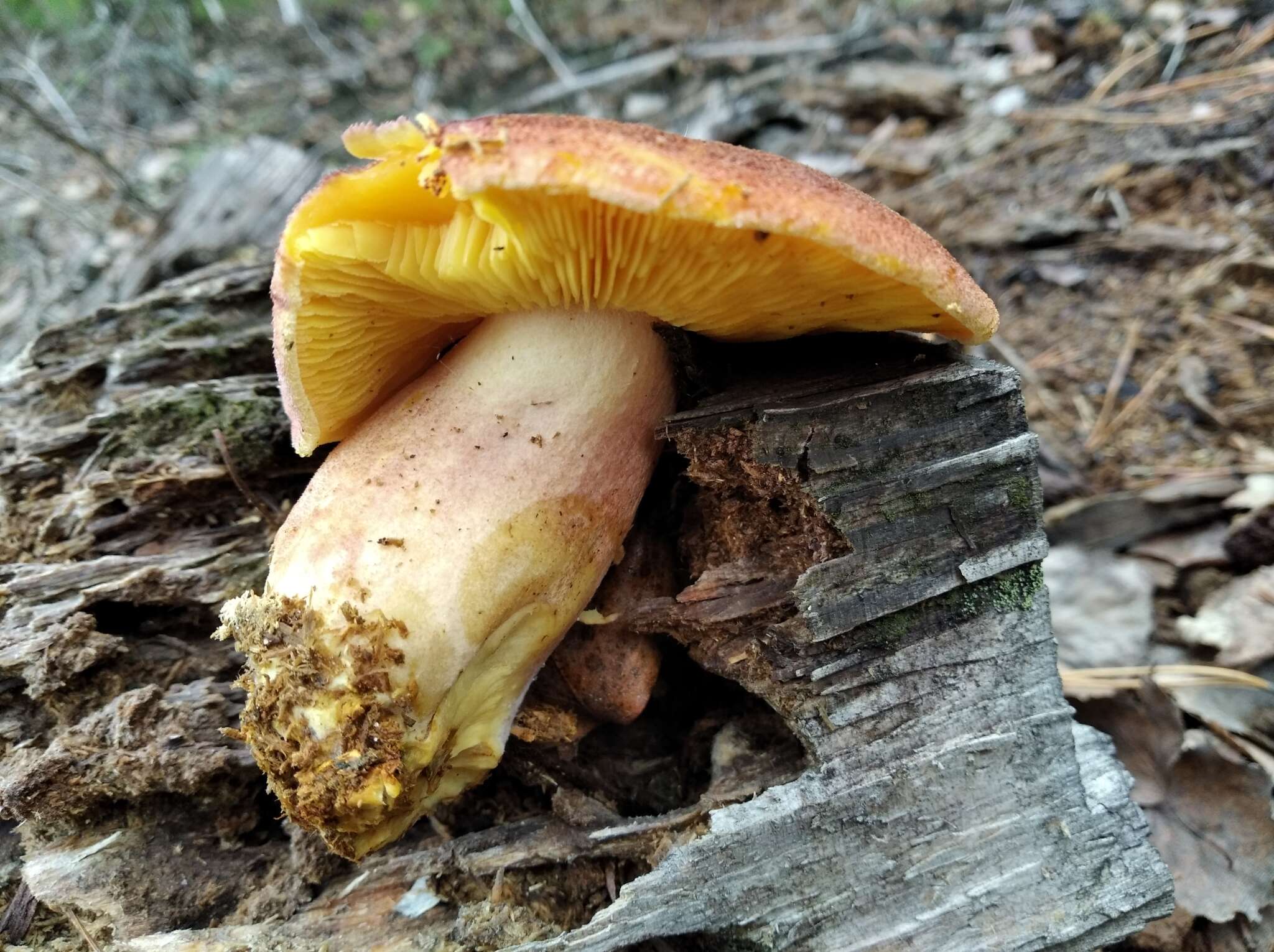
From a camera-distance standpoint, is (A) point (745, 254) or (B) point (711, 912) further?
(B) point (711, 912)

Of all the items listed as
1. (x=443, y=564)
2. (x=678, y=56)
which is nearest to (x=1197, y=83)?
(x=678, y=56)

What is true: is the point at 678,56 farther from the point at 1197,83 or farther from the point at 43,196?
the point at 43,196

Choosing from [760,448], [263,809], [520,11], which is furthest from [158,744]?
[520,11]

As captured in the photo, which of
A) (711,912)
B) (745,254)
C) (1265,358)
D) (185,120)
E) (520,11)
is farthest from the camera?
(185,120)

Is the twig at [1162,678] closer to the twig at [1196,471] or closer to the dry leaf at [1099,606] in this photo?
the dry leaf at [1099,606]

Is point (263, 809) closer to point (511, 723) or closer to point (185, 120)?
point (511, 723)

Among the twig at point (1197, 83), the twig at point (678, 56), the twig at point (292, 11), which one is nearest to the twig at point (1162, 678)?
the twig at point (1197, 83)

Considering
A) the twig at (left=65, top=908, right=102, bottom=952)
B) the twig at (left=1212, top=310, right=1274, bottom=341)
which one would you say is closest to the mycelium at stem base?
the twig at (left=65, top=908, right=102, bottom=952)
